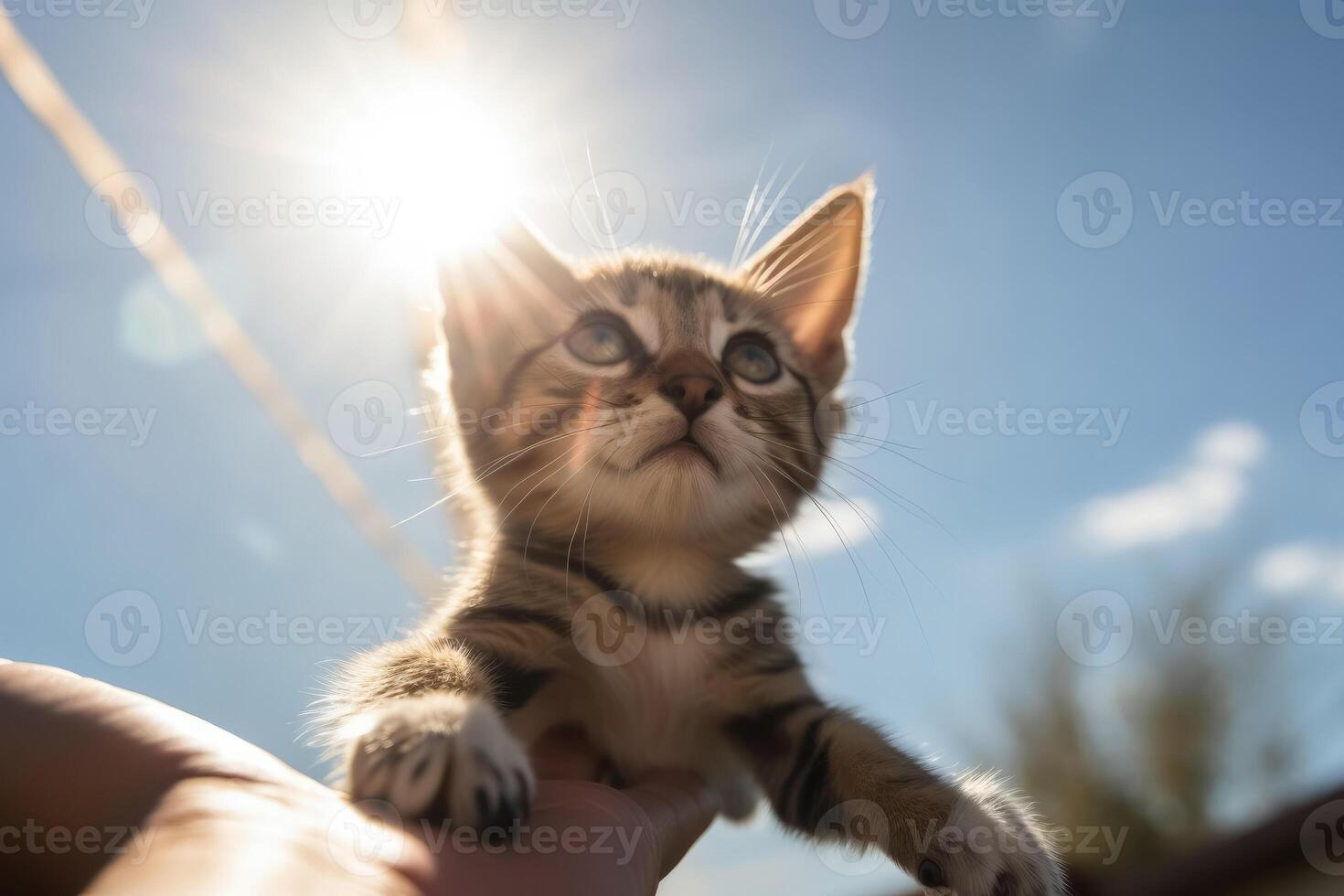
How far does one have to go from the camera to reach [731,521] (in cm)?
137

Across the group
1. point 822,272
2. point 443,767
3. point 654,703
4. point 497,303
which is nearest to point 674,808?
point 654,703

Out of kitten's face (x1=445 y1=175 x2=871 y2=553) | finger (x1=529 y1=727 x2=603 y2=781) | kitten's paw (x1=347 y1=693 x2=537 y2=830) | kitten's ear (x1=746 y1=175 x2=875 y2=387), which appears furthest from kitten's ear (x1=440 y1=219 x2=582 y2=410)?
kitten's paw (x1=347 y1=693 x2=537 y2=830)

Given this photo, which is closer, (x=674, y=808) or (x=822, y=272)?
(x=674, y=808)

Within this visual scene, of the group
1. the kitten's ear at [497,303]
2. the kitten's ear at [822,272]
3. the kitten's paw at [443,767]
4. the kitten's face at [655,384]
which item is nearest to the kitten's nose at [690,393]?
the kitten's face at [655,384]

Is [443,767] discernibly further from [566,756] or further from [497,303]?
[497,303]

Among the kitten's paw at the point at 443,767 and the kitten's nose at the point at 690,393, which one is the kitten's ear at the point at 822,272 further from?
the kitten's paw at the point at 443,767

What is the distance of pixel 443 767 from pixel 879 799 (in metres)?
0.65

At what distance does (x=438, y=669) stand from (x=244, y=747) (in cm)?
24

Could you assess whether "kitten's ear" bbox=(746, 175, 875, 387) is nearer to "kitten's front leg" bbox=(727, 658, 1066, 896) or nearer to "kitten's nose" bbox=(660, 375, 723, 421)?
"kitten's nose" bbox=(660, 375, 723, 421)

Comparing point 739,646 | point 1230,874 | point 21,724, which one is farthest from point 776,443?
point 1230,874

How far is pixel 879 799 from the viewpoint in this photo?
106cm

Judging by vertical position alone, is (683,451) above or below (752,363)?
below

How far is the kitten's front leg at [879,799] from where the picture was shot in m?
0.95

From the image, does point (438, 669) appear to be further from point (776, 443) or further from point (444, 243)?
point (444, 243)
